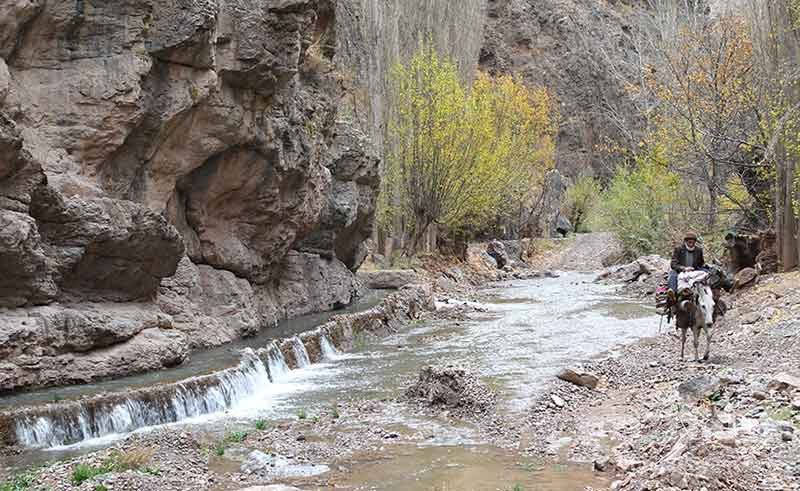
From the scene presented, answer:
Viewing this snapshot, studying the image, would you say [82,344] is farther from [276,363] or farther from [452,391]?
[452,391]

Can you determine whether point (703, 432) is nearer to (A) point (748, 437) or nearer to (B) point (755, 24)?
(A) point (748, 437)

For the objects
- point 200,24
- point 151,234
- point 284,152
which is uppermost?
point 200,24

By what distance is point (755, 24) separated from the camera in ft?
65.9

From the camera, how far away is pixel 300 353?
15.6m

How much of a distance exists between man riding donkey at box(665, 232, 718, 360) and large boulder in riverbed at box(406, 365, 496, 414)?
3.60 meters

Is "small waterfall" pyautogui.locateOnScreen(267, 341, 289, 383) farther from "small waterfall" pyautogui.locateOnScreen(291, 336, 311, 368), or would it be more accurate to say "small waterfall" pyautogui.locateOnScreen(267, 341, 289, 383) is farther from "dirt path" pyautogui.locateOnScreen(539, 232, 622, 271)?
"dirt path" pyautogui.locateOnScreen(539, 232, 622, 271)

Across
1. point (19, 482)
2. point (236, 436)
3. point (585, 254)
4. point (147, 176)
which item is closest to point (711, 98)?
→ point (147, 176)

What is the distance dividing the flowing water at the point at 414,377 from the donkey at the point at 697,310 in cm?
204

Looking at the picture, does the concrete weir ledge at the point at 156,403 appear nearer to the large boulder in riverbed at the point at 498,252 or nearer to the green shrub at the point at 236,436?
the green shrub at the point at 236,436

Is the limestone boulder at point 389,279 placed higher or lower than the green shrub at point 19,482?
higher

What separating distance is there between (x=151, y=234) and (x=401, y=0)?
23535 millimetres

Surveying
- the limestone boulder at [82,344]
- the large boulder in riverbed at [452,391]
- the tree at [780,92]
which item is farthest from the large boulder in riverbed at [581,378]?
the tree at [780,92]

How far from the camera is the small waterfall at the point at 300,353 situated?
609 inches

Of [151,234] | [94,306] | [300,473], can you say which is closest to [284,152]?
[151,234]
